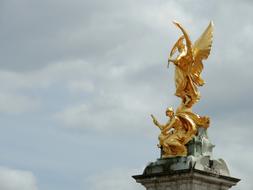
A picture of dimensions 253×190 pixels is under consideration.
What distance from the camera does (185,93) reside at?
39062mm

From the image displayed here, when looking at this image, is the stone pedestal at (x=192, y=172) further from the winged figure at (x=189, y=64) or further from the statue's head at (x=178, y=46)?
the statue's head at (x=178, y=46)

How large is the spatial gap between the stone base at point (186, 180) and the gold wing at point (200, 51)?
422 cm

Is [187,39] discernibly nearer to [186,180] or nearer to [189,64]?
[189,64]

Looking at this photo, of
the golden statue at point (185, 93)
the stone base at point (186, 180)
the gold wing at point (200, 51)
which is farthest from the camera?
the gold wing at point (200, 51)

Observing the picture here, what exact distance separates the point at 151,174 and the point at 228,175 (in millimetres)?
3231

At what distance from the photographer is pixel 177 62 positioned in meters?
38.9

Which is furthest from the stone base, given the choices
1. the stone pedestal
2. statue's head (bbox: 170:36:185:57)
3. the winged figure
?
statue's head (bbox: 170:36:185:57)

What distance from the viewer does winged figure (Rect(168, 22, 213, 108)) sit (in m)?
39.0

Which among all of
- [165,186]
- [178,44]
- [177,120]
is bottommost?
[165,186]

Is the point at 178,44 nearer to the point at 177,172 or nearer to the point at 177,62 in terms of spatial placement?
the point at 177,62

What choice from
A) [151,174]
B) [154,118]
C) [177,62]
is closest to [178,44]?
[177,62]

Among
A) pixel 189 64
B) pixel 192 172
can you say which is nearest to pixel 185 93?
pixel 189 64

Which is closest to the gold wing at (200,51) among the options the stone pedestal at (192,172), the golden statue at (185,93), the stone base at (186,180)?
the golden statue at (185,93)

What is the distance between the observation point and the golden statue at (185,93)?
38.2 meters
